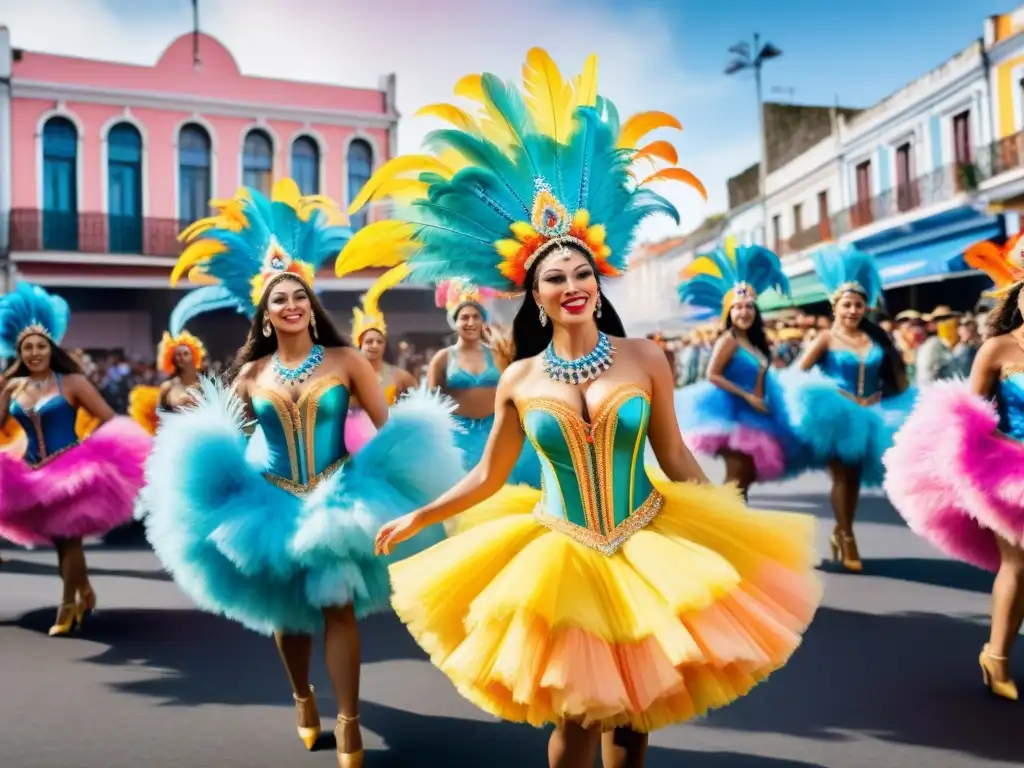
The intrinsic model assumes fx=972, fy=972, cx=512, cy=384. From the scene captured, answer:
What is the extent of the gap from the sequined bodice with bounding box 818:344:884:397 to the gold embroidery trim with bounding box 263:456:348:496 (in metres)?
4.67

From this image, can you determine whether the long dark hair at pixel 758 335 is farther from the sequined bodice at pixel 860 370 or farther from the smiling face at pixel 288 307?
the smiling face at pixel 288 307

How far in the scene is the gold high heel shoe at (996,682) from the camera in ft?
14.4

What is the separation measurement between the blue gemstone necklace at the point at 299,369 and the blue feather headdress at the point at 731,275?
15.2ft

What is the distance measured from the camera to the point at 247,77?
25562mm

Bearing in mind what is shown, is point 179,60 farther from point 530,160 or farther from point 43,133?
point 530,160

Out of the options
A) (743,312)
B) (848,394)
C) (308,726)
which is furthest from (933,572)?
(308,726)

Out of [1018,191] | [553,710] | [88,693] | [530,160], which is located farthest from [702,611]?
[1018,191]

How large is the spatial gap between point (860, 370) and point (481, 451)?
9.94 ft

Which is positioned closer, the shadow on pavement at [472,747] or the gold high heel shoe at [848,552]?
the shadow on pavement at [472,747]

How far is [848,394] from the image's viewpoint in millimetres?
7418

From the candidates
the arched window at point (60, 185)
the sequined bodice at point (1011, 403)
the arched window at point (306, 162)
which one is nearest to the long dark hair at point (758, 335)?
the sequined bodice at point (1011, 403)

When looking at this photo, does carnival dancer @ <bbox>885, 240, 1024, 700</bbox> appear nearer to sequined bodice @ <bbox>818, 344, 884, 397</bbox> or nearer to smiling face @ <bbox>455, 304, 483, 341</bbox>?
sequined bodice @ <bbox>818, 344, 884, 397</bbox>

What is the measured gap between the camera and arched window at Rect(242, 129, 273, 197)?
2564cm

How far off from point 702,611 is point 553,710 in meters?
0.49
